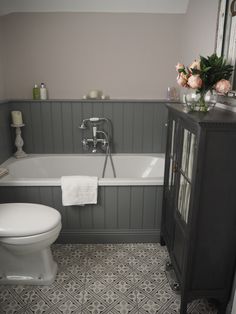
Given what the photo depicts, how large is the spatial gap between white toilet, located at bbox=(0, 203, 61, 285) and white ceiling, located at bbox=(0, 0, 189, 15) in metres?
2.13

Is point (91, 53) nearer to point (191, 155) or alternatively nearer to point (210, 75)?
point (210, 75)

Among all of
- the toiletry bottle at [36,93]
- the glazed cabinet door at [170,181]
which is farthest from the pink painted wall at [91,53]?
the glazed cabinet door at [170,181]

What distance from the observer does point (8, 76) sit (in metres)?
2.98

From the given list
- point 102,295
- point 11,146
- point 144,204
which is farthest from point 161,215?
A: point 11,146

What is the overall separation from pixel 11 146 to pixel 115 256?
1692mm

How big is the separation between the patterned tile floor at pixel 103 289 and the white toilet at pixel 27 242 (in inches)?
3.0

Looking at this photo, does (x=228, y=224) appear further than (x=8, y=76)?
No

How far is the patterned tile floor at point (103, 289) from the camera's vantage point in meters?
1.71

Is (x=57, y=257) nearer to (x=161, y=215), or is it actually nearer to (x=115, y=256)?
(x=115, y=256)

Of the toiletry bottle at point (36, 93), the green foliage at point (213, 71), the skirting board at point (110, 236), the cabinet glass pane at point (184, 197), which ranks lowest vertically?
the skirting board at point (110, 236)

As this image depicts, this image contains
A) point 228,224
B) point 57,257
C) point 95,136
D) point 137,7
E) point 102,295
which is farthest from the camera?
point 95,136

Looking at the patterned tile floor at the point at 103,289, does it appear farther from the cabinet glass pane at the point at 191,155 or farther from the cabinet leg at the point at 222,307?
the cabinet glass pane at the point at 191,155

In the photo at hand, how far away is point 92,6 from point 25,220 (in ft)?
7.57

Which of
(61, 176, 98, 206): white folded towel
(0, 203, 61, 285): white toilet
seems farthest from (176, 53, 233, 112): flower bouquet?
(0, 203, 61, 285): white toilet
